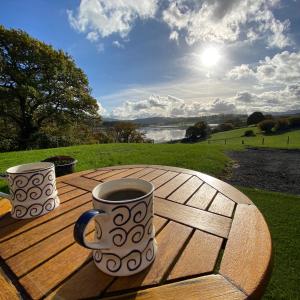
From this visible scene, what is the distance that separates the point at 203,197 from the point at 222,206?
131 millimetres

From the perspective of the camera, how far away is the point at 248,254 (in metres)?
0.73

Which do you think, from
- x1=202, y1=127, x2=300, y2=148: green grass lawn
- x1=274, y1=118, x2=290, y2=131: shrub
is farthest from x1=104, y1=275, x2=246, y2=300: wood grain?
x1=274, y1=118, x2=290, y2=131: shrub

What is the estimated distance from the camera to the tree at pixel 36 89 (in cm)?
1279

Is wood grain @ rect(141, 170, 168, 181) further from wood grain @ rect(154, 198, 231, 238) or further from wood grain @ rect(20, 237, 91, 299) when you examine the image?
wood grain @ rect(20, 237, 91, 299)

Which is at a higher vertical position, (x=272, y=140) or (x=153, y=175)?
(x=153, y=175)

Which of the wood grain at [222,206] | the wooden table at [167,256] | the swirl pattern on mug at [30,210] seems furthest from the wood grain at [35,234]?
the wood grain at [222,206]

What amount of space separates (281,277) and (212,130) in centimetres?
3695

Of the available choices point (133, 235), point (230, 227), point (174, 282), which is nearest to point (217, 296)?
point (174, 282)

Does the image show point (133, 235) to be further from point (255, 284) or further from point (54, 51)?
point (54, 51)

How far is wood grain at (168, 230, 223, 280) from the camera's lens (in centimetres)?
67

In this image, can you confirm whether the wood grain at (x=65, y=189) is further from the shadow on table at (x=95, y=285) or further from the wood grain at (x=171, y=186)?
the shadow on table at (x=95, y=285)

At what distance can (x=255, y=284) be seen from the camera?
607 millimetres

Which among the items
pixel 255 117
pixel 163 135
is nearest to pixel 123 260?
pixel 255 117

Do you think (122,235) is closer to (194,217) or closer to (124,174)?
Answer: (194,217)
